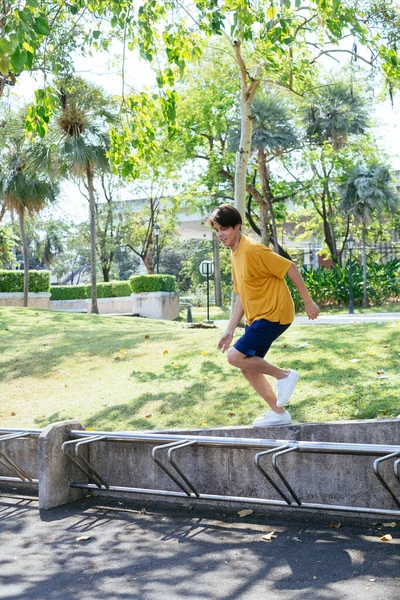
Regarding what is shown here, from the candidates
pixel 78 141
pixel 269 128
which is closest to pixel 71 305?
pixel 269 128

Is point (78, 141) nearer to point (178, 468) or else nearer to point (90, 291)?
point (90, 291)

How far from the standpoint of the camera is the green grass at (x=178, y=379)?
7.22m

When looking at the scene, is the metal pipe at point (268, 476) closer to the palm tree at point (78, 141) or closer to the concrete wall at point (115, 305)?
the palm tree at point (78, 141)

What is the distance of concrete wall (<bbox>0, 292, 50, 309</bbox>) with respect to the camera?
2877 centimetres

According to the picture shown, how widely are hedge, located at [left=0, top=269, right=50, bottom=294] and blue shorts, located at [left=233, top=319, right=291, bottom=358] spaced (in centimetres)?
2466

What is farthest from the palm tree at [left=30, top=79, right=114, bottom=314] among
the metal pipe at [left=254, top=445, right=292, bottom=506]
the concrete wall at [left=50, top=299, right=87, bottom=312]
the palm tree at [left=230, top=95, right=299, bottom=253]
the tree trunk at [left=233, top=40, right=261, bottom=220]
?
the metal pipe at [left=254, top=445, right=292, bottom=506]

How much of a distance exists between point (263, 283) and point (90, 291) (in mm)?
32361

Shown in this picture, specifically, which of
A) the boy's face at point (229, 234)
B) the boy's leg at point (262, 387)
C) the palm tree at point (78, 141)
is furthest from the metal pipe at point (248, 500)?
the palm tree at point (78, 141)

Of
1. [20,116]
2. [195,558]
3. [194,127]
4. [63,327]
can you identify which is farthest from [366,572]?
[194,127]

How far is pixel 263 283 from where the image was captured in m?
5.87

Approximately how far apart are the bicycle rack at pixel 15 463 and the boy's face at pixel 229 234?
251 cm

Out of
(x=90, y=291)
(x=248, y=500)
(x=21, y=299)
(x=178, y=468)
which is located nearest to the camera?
(x=248, y=500)

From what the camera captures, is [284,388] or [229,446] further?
[284,388]

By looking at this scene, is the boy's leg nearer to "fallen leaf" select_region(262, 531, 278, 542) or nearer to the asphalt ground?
the asphalt ground
